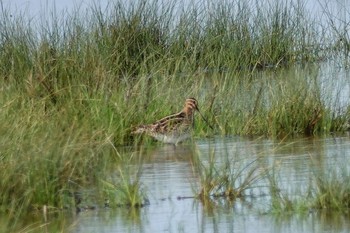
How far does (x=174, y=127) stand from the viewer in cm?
1284

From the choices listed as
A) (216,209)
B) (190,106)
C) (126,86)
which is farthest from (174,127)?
(216,209)

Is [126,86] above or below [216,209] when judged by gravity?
above

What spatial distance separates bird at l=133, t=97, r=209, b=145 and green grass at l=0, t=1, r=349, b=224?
0.97 ft

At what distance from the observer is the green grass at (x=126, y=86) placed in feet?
31.8

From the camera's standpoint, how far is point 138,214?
30.3 feet

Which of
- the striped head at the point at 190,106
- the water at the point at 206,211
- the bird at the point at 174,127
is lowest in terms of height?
the water at the point at 206,211

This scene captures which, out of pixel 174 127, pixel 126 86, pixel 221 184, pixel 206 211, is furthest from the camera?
pixel 126 86

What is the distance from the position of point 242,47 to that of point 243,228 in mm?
10523

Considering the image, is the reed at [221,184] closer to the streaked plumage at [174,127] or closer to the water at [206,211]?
the water at [206,211]

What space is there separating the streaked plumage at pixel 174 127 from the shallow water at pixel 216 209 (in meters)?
1.03

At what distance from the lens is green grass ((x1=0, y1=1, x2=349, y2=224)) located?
9688mm

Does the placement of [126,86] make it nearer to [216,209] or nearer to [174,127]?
[174,127]

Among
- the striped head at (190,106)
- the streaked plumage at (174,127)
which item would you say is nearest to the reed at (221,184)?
the streaked plumage at (174,127)

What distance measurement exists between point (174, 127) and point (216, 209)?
3.64m
